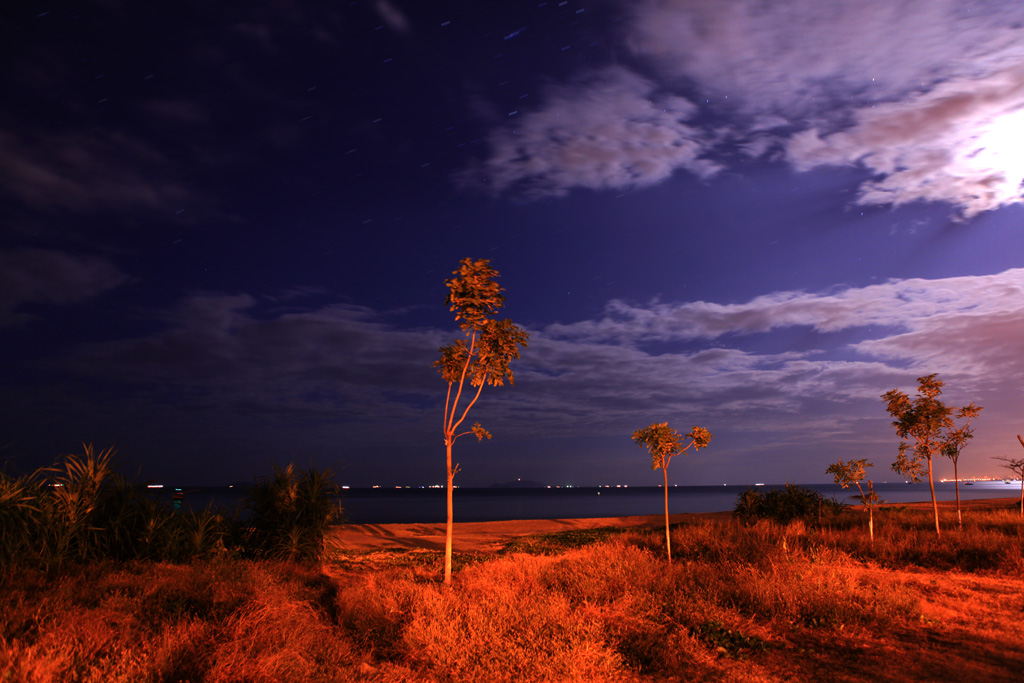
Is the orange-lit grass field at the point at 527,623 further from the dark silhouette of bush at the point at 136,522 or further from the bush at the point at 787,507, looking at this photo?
the bush at the point at 787,507

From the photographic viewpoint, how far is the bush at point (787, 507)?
21.7 meters

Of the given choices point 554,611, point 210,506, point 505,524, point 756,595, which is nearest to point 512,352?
point 554,611

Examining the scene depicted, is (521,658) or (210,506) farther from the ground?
(210,506)

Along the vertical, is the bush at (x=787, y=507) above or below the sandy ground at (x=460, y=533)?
above

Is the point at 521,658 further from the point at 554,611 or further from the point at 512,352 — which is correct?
the point at 512,352

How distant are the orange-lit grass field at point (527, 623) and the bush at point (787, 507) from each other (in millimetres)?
9925

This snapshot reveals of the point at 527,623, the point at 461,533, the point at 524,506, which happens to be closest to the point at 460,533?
the point at 461,533

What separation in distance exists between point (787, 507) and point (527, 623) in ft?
60.4

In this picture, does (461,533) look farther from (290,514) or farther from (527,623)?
(527,623)

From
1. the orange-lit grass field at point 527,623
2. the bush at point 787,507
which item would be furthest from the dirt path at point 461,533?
the orange-lit grass field at point 527,623

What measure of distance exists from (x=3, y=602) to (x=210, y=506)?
6002 mm

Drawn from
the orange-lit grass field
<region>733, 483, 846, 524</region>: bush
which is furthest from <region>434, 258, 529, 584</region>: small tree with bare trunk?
<region>733, 483, 846, 524</region>: bush

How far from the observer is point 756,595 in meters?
8.75

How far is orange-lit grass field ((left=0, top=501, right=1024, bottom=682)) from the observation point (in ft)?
18.8
